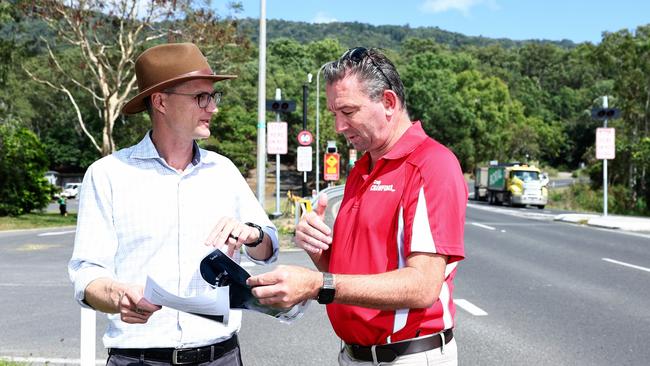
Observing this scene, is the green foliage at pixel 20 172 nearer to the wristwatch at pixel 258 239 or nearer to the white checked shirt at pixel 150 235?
the white checked shirt at pixel 150 235

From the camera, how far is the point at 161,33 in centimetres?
2961

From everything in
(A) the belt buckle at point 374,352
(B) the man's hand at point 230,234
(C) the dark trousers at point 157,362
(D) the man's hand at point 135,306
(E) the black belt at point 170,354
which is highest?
(B) the man's hand at point 230,234

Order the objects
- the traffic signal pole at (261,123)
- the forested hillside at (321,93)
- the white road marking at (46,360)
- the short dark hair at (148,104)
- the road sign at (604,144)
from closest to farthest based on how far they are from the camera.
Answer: the short dark hair at (148,104)
the white road marking at (46,360)
the traffic signal pole at (261,123)
the road sign at (604,144)
the forested hillside at (321,93)

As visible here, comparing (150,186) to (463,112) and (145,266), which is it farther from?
(463,112)

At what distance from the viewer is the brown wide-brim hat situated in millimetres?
3197

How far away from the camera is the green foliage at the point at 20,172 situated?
32.4 meters

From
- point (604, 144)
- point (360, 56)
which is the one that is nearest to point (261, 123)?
point (604, 144)

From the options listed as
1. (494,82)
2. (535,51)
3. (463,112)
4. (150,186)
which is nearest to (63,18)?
(150,186)

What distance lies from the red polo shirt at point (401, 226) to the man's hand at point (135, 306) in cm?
75

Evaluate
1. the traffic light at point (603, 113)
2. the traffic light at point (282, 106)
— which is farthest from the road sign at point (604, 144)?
the traffic light at point (282, 106)

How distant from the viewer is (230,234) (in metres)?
2.85

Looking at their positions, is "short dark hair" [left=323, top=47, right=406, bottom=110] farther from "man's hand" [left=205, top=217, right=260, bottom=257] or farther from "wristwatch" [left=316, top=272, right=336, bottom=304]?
"wristwatch" [left=316, top=272, right=336, bottom=304]

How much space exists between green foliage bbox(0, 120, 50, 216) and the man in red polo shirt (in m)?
31.6

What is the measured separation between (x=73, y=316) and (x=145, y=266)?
6.55 meters
